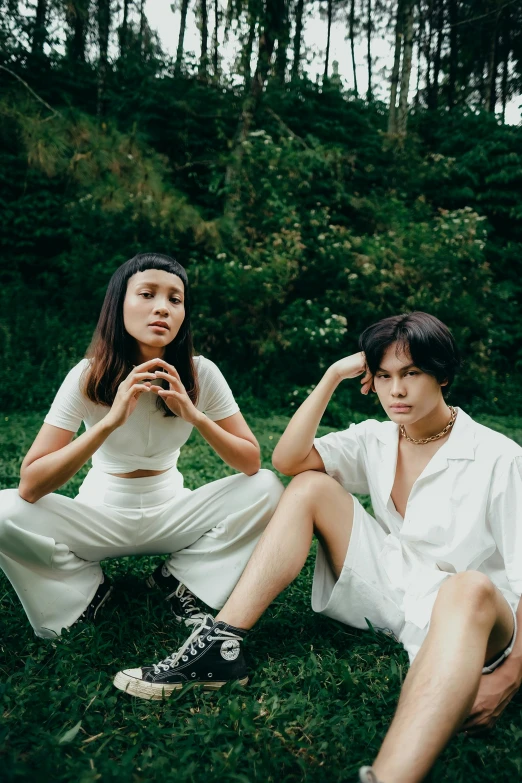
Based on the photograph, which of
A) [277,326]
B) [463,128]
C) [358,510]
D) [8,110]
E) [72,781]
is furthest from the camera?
[463,128]

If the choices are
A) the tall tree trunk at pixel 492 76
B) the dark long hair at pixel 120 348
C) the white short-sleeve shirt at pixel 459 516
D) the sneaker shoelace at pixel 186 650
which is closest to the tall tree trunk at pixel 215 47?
the tall tree trunk at pixel 492 76

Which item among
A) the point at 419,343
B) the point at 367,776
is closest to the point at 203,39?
the point at 419,343

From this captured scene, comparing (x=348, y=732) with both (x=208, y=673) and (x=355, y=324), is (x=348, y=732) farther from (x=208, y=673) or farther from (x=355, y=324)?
(x=355, y=324)

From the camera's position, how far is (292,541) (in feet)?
7.43

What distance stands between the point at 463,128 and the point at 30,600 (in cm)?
1157

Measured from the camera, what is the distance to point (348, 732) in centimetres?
194

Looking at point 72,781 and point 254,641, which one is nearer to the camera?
point 72,781

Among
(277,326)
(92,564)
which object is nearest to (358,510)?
(92,564)

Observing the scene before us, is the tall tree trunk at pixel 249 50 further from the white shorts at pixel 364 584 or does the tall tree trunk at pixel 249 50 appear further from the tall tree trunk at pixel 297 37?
the white shorts at pixel 364 584

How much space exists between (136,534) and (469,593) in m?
1.31

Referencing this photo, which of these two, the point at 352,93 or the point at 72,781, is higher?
the point at 352,93

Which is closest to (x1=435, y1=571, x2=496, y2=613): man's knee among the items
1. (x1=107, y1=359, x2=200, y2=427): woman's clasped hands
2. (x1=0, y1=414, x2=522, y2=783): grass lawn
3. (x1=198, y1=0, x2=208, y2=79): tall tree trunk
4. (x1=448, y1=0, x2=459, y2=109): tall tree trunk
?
(x1=0, y1=414, x2=522, y2=783): grass lawn

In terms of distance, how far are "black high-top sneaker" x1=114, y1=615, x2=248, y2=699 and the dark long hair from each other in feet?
2.80

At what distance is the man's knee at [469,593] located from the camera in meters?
1.72
